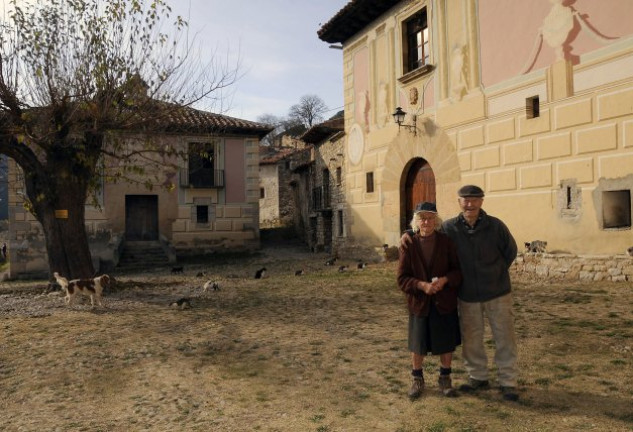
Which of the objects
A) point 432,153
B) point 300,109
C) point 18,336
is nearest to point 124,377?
point 18,336

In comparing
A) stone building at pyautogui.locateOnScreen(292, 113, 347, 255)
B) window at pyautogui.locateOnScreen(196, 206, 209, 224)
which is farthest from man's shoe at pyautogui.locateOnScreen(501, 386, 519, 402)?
window at pyautogui.locateOnScreen(196, 206, 209, 224)

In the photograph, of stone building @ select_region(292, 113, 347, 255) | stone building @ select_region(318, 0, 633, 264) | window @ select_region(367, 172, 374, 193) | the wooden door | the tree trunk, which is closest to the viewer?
stone building @ select_region(318, 0, 633, 264)

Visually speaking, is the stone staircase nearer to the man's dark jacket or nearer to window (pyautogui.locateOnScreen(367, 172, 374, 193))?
window (pyautogui.locateOnScreen(367, 172, 374, 193))

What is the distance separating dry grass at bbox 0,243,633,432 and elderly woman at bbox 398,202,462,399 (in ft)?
1.36

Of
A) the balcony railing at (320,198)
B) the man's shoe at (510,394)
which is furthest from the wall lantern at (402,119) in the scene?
the man's shoe at (510,394)

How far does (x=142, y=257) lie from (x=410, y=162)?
10.7 meters

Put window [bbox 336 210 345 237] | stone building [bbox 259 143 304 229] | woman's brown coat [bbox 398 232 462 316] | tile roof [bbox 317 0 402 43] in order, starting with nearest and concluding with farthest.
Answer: woman's brown coat [bbox 398 232 462 316] → tile roof [bbox 317 0 402 43] → window [bbox 336 210 345 237] → stone building [bbox 259 143 304 229]

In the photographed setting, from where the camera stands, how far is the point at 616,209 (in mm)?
8539

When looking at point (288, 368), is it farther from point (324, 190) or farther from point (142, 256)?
point (324, 190)

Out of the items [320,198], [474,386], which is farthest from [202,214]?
[474,386]

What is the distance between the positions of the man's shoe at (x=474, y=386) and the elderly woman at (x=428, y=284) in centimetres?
11

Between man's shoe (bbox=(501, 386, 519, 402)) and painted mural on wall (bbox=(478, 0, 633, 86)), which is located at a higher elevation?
painted mural on wall (bbox=(478, 0, 633, 86))

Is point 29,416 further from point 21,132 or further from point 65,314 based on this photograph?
point 21,132

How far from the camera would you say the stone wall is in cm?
825
